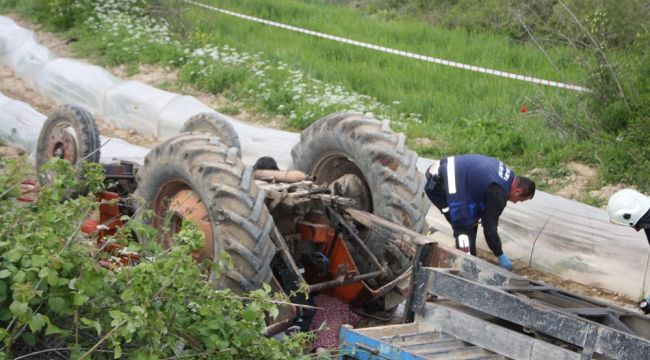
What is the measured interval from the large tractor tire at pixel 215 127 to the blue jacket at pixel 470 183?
6.12 feet

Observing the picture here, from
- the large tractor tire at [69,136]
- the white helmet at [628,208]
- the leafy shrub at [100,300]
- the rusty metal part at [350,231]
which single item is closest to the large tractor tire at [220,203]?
the rusty metal part at [350,231]

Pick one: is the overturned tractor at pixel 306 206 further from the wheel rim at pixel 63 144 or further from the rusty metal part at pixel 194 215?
the wheel rim at pixel 63 144

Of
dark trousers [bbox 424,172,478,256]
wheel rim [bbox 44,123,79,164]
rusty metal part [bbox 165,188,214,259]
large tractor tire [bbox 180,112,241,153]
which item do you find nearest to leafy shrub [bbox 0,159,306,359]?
rusty metal part [bbox 165,188,214,259]

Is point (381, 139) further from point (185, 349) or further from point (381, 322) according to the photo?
point (185, 349)

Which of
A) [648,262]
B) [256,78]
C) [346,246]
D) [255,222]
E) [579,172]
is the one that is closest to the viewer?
[255,222]

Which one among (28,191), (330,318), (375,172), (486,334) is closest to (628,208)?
(375,172)

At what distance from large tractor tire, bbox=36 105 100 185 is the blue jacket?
3031mm

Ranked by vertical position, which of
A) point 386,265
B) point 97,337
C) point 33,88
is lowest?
point 33,88

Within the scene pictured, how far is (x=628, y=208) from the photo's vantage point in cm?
751

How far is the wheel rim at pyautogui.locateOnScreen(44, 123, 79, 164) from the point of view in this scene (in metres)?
8.73

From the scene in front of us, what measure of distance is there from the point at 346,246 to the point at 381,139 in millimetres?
921

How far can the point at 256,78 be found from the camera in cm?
1424

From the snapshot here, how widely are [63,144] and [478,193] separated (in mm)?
3782

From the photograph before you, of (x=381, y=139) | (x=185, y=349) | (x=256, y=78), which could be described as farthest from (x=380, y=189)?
(x=256, y=78)
